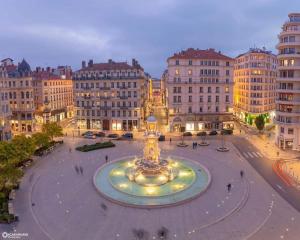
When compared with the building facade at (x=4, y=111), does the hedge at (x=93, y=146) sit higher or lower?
lower

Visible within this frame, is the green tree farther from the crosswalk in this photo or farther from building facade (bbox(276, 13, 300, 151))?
building facade (bbox(276, 13, 300, 151))

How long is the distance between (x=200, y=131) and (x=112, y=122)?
26.7m

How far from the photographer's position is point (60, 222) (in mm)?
30594

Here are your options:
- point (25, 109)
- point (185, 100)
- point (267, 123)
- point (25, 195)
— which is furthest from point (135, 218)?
point (267, 123)

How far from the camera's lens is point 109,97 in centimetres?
8488

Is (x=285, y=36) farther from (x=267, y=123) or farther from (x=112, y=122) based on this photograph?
(x=112, y=122)

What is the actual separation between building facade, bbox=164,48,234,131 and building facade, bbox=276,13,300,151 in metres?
20.4

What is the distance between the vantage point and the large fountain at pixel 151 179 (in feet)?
118

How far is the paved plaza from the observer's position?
2834 centimetres

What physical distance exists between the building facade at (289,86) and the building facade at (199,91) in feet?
67.0

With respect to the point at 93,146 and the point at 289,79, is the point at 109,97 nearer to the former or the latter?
the point at 93,146

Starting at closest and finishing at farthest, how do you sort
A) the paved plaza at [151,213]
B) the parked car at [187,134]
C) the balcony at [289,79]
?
1. the paved plaza at [151,213]
2. the balcony at [289,79]
3. the parked car at [187,134]

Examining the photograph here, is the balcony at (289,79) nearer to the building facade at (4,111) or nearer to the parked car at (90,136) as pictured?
the parked car at (90,136)
